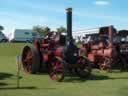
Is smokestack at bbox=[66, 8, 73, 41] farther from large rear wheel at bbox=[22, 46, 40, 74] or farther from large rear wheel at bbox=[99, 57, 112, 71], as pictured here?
large rear wheel at bbox=[99, 57, 112, 71]

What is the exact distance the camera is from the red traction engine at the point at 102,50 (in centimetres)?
1821

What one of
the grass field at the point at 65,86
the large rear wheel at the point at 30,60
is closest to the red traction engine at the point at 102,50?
the grass field at the point at 65,86

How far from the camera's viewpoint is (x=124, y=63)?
18.8 m

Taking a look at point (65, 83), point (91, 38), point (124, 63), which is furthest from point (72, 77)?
point (91, 38)

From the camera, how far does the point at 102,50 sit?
1911 centimetres

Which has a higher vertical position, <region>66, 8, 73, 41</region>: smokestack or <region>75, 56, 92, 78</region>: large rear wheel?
<region>66, 8, 73, 41</region>: smokestack

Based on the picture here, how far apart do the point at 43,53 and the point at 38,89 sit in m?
4.52

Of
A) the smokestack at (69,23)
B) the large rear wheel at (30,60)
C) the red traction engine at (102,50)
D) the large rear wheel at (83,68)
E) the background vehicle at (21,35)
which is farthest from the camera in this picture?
the background vehicle at (21,35)

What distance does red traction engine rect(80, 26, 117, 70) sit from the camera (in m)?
18.2

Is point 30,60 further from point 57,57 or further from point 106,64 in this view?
point 106,64

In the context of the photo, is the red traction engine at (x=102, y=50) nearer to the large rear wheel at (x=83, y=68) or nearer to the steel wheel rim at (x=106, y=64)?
the steel wheel rim at (x=106, y=64)

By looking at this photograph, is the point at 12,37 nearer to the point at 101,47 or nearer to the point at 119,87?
the point at 101,47

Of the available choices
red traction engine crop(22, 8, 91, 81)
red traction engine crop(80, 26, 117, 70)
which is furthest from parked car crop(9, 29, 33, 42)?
red traction engine crop(22, 8, 91, 81)

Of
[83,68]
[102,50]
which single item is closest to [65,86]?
[83,68]
